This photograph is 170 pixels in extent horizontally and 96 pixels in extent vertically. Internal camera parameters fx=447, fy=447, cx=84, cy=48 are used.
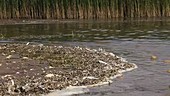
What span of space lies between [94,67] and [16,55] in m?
3.87

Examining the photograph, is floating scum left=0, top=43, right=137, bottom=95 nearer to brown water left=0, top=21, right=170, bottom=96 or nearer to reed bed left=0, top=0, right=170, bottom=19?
brown water left=0, top=21, right=170, bottom=96

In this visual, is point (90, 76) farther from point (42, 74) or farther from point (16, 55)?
point (16, 55)

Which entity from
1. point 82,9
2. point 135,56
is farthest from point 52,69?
point 82,9

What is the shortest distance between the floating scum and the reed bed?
24.0 metres

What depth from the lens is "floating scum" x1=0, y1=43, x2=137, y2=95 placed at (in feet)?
38.7

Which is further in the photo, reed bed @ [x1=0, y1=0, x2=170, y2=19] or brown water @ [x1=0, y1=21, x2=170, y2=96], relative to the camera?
reed bed @ [x1=0, y1=0, x2=170, y2=19]

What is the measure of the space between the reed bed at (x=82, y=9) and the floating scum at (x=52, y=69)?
78.8ft

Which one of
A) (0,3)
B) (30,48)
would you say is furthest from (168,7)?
(30,48)

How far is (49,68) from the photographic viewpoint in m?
14.6

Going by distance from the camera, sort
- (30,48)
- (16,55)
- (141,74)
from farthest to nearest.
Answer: (30,48) → (16,55) → (141,74)

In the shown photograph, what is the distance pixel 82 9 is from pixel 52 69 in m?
29.6

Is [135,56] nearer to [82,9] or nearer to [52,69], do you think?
[52,69]

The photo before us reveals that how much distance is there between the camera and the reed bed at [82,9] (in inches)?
1688

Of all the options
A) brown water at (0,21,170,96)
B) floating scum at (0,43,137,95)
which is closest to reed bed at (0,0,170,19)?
brown water at (0,21,170,96)
